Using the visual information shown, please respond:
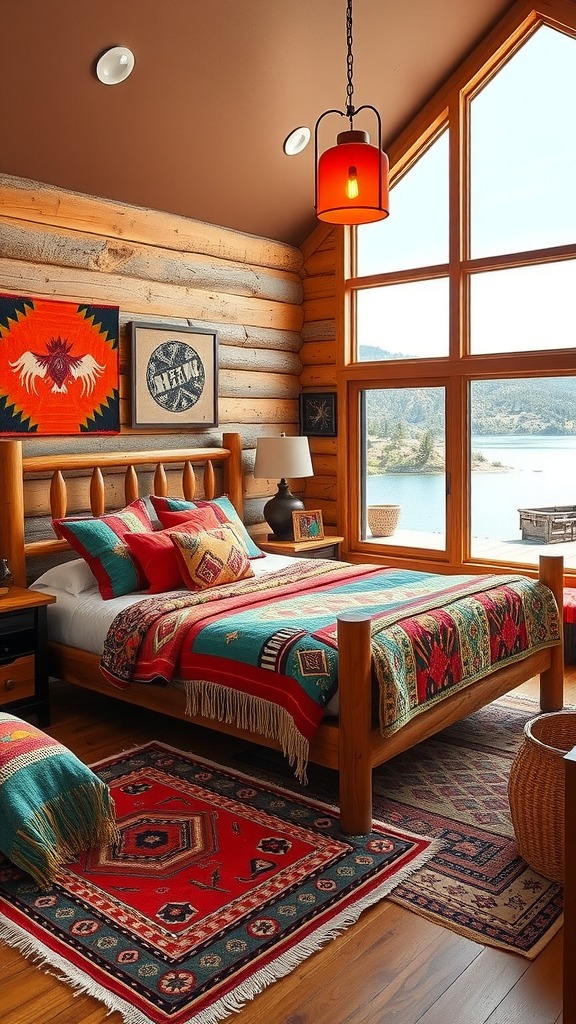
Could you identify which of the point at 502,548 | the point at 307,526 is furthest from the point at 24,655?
the point at 502,548

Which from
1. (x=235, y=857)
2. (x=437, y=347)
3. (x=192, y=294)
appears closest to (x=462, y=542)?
(x=437, y=347)

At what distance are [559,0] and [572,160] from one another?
94 cm

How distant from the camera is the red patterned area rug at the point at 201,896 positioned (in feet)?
7.73

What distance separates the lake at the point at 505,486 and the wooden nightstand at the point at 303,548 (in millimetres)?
615

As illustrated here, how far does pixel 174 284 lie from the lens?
5703 millimetres

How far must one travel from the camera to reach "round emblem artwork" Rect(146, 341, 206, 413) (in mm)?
5547

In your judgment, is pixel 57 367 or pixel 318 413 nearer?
pixel 57 367

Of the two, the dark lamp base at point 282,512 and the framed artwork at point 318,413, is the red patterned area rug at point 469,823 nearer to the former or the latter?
the dark lamp base at point 282,512

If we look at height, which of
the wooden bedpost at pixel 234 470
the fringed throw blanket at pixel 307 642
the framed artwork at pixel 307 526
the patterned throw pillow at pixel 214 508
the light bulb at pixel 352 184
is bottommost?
the fringed throw blanket at pixel 307 642

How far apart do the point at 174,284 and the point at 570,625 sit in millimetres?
3219

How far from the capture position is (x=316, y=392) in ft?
22.4

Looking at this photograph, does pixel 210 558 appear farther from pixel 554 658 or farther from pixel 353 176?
pixel 353 176

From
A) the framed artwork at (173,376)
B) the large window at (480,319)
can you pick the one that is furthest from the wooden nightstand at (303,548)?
the framed artwork at (173,376)

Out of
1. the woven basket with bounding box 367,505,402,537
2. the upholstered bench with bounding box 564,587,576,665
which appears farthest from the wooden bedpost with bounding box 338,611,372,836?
the woven basket with bounding box 367,505,402,537
